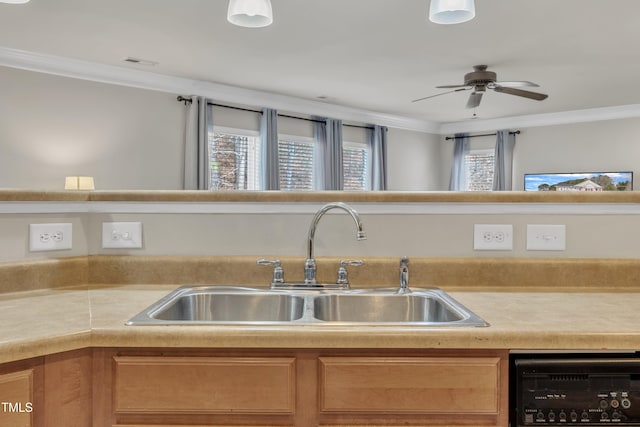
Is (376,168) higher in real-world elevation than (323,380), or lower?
higher

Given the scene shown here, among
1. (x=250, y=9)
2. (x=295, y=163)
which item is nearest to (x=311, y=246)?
(x=250, y=9)

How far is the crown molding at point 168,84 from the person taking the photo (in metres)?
4.30

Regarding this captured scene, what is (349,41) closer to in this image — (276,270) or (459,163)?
(276,270)

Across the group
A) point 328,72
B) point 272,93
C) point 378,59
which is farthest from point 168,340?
point 272,93

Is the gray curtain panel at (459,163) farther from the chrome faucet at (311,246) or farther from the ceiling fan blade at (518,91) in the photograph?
the chrome faucet at (311,246)

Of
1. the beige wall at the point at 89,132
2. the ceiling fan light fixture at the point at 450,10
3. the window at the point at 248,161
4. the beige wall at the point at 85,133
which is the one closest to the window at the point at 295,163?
the window at the point at 248,161

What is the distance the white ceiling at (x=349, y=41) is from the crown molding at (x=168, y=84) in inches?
5.1

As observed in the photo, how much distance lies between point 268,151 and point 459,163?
369cm

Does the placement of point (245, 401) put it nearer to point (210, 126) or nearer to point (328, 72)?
point (328, 72)

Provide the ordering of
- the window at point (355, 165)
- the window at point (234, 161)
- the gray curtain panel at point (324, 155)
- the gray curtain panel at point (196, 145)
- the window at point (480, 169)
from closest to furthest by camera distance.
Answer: the gray curtain panel at point (196, 145) < the window at point (234, 161) < the gray curtain panel at point (324, 155) < the window at point (355, 165) < the window at point (480, 169)

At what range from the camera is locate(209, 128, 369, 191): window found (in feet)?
18.4

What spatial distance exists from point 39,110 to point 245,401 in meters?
4.28

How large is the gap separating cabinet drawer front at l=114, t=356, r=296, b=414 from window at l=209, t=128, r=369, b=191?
458 centimetres

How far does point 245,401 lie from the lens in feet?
3.44
